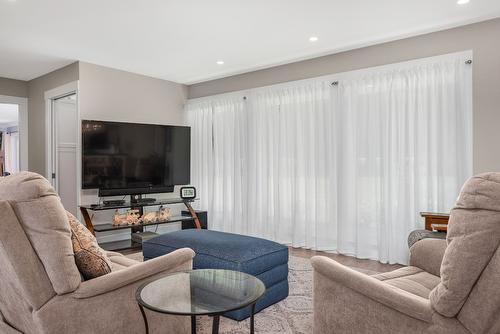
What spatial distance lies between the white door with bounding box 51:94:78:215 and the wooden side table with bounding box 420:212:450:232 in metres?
4.87

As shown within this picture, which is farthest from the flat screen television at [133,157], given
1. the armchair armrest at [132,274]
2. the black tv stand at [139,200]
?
the armchair armrest at [132,274]

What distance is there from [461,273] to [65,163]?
5.73 metres

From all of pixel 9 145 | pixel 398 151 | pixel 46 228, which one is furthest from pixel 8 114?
pixel 398 151

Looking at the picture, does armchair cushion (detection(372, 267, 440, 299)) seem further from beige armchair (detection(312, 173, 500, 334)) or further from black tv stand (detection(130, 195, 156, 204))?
black tv stand (detection(130, 195, 156, 204))

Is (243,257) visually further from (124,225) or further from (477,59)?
(477,59)

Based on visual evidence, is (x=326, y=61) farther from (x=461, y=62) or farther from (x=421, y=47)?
(x=461, y=62)

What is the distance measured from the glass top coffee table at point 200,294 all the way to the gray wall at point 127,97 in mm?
3705

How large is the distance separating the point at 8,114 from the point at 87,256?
361 inches

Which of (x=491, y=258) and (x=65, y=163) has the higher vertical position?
(x=65, y=163)

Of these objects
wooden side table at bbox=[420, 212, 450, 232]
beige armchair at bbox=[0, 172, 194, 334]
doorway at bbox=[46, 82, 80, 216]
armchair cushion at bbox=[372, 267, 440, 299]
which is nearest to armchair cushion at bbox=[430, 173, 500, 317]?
armchair cushion at bbox=[372, 267, 440, 299]

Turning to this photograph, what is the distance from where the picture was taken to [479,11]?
11.1 feet

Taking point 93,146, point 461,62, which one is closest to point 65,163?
point 93,146

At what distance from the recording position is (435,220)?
3533 mm

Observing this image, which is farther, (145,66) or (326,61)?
(145,66)
